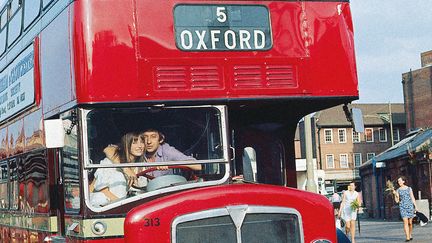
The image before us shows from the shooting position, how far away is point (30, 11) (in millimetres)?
10250

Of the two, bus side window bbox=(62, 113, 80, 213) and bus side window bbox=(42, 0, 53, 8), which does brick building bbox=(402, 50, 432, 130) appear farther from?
bus side window bbox=(62, 113, 80, 213)

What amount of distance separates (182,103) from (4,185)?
5.99 meters

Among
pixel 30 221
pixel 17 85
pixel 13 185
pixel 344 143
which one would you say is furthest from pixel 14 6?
pixel 344 143

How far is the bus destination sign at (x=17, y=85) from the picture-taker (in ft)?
32.1

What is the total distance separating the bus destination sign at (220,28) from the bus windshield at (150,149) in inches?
25.5

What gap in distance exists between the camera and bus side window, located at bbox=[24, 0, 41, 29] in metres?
9.74

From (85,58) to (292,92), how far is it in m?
2.04

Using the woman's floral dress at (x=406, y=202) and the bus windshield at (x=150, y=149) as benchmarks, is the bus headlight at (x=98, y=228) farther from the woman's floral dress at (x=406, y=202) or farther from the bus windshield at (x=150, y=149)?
the woman's floral dress at (x=406, y=202)

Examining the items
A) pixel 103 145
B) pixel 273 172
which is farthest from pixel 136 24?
pixel 273 172

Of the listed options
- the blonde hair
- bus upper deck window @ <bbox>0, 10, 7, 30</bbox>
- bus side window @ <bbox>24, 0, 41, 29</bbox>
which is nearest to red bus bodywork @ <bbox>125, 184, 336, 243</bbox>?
the blonde hair

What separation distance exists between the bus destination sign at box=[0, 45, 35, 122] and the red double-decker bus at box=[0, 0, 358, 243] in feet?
2.74

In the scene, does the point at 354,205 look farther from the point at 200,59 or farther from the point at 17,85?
the point at 200,59

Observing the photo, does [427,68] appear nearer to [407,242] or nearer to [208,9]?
[407,242]

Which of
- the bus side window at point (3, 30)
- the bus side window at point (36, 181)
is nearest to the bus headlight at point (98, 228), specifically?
the bus side window at point (36, 181)
